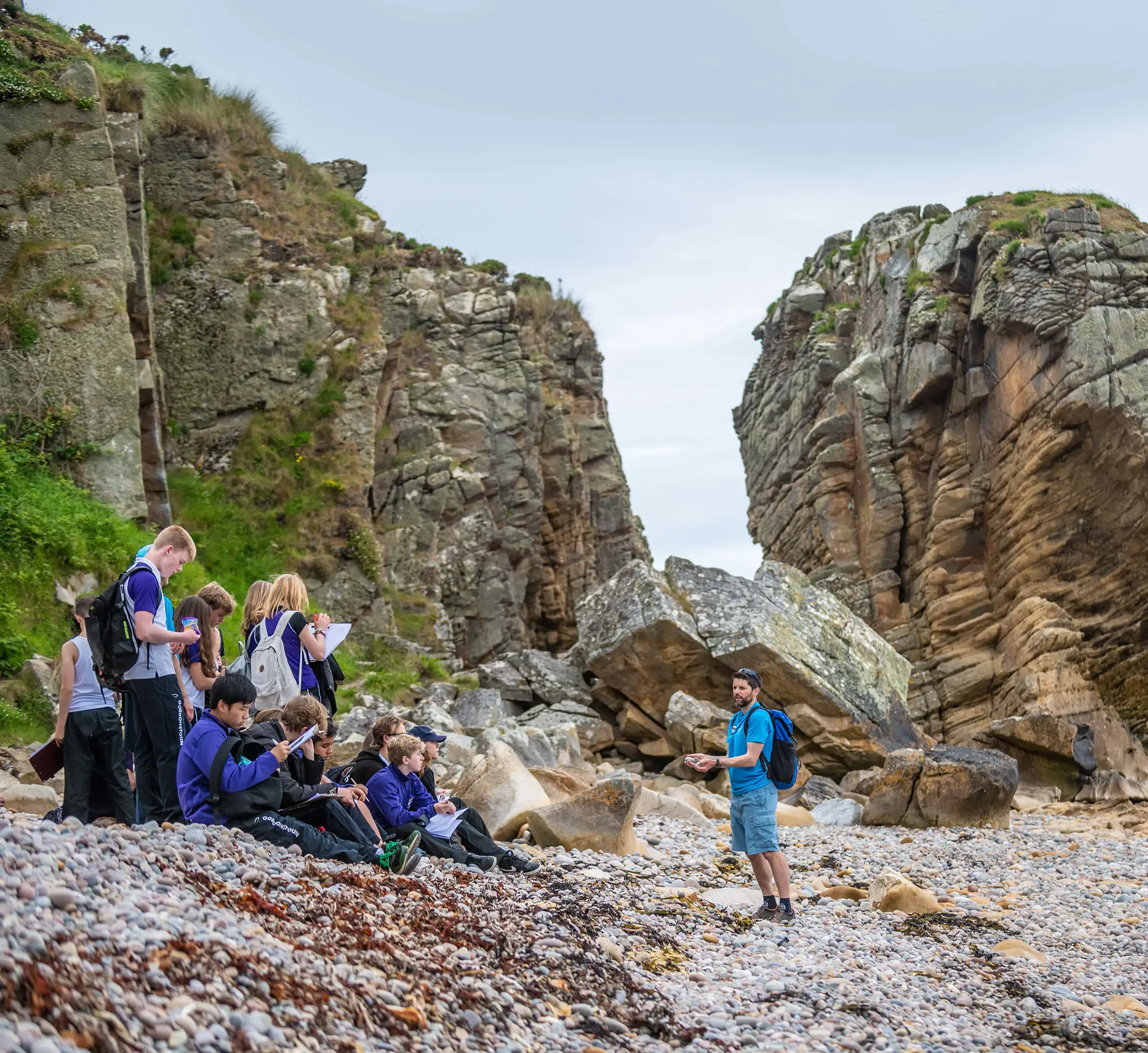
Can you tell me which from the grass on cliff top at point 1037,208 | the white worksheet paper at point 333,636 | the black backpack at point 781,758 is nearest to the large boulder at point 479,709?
the white worksheet paper at point 333,636

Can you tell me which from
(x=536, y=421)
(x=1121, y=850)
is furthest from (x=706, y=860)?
(x=536, y=421)

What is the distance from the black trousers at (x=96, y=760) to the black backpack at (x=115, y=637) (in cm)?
74

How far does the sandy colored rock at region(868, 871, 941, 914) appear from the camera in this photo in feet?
34.6

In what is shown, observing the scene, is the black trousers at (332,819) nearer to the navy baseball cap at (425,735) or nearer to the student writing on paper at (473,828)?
the student writing on paper at (473,828)

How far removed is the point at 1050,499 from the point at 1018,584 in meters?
2.63

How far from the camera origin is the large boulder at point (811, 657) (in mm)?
21203

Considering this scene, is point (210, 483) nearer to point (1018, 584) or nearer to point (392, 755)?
point (392, 755)

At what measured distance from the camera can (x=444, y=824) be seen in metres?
9.47

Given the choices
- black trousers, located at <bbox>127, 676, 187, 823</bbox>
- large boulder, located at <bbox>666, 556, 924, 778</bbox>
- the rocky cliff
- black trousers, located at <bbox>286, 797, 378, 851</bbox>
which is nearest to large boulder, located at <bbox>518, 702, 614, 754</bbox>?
large boulder, located at <bbox>666, 556, 924, 778</bbox>

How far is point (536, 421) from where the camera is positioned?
3828 centimetres

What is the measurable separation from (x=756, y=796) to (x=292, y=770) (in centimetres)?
392

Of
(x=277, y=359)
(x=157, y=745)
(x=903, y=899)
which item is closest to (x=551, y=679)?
(x=277, y=359)

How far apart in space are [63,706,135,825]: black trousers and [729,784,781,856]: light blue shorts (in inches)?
197

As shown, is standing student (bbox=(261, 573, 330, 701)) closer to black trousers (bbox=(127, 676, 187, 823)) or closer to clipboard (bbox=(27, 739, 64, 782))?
black trousers (bbox=(127, 676, 187, 823))
